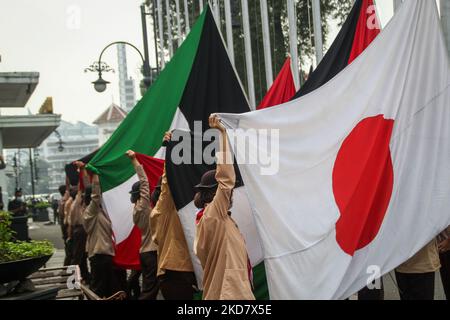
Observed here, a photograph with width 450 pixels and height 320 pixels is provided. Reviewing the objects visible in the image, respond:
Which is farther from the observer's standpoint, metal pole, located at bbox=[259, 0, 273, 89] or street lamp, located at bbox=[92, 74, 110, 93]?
street lamp, located at bbox=[92, 74, 110, 93]

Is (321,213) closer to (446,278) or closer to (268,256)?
(268,256)

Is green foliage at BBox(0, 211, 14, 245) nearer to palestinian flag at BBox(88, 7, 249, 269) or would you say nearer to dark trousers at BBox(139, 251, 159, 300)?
palestinian flag at BBox(88, 7, 249, 269)

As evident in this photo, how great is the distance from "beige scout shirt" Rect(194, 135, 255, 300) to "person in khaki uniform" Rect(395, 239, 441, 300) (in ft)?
4.43

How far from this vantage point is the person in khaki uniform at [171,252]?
6.22 meters

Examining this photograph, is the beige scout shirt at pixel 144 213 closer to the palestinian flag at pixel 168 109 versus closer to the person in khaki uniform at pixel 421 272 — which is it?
the palestinian flag at pixel 168 109

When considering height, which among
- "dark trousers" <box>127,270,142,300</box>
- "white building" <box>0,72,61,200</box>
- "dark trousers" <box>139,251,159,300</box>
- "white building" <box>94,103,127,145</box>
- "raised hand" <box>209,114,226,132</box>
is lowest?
"dark trousers" <box>127,270,142,300</box>

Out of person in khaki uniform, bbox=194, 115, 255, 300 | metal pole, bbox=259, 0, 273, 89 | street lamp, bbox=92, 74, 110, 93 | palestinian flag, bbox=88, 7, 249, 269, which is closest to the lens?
person in khaki uniform, bbox=194, 115, 255, 300

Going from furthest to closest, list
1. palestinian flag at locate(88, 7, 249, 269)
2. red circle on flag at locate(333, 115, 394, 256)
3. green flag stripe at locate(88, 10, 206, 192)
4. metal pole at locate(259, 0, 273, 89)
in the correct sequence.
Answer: metal pole at locate(259, 0, 273, 89)
green flag stripe at locate(88, 10, 206, 192)
palestinian flag at locate(88, 7, 249, 269)
red circle on flag at locate(333, 115, 394, 256)

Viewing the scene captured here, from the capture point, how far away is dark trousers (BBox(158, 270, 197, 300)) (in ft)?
20.4

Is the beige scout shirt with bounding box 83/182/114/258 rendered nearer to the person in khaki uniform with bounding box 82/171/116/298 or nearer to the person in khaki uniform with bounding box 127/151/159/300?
the person in khaki uniform with bounding box 82/171/116/298

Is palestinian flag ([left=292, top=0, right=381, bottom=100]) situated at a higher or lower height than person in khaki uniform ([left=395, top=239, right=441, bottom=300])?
higher

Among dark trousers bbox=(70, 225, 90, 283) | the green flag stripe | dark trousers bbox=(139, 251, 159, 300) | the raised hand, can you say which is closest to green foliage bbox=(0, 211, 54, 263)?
the raised hand

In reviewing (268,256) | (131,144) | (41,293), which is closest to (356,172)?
(268,256)
